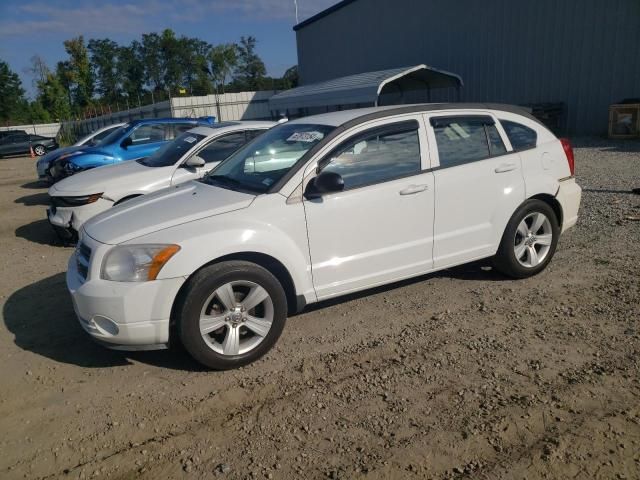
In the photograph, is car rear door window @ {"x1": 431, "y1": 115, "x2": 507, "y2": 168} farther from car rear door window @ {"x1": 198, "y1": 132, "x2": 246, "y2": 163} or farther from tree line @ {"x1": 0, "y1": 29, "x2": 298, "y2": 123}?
tree line @ {"x1": 0, "y1": 29, "x2": 298, "y2": 123}

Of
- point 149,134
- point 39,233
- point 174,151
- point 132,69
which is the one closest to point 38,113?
point 132,69

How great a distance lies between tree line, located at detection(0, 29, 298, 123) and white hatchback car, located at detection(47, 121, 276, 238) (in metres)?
59.1

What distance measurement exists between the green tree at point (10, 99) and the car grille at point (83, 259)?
250 ft

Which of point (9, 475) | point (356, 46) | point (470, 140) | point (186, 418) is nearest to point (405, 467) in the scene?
point (186, 418)

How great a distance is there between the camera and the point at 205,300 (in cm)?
346

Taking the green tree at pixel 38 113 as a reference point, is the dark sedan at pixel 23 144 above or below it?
below

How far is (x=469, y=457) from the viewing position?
264cm

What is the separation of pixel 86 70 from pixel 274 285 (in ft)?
206

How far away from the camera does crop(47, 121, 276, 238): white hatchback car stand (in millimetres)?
6797

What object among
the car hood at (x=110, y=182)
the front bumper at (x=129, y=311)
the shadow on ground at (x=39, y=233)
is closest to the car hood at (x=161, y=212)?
the front bumper at (x=129, y=311)

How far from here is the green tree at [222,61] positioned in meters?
82.8

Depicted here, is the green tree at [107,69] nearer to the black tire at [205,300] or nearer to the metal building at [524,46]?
the metal building at [524,46]

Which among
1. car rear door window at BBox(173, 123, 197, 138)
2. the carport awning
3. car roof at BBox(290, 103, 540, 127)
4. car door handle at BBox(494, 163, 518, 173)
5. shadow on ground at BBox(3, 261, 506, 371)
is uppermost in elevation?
the carport awning

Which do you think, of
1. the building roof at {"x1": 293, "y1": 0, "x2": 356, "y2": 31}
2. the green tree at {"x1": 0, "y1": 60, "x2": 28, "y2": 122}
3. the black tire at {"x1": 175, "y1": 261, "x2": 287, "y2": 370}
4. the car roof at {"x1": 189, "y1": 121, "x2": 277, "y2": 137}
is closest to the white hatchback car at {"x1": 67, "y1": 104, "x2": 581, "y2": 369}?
Answer: the black tire at {"x1": 175, "y1": 261, "x2": 287, "y2": 370}
